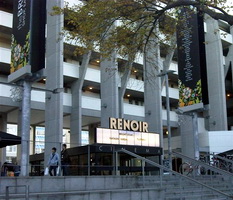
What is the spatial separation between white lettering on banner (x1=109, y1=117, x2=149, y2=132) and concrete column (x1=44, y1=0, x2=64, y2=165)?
474 centimetres

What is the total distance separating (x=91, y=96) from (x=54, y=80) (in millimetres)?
10586

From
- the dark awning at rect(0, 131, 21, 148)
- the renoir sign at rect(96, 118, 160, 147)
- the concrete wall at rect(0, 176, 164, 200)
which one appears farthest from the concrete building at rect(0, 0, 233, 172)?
the concrete wall at rect(0, 176, 164, 200)

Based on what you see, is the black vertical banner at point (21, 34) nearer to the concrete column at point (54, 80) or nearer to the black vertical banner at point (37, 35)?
the black vertical banner at point (37, 35)

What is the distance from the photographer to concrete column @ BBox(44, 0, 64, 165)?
3027 centimetres

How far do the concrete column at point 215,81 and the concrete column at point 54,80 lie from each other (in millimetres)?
20209

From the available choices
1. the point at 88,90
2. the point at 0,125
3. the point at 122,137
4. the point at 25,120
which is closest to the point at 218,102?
the point at 88,90

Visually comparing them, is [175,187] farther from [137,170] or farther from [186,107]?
[186,107]

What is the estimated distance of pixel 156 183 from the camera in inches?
627

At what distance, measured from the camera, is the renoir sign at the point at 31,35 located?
18.9 meters

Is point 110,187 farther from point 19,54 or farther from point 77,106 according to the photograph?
point 77,106

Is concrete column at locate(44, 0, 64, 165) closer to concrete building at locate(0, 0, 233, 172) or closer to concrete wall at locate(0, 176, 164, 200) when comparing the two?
concrete building at locate(0, 0, 233, 172)

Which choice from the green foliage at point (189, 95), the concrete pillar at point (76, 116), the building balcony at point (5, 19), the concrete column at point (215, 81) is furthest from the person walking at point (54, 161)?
the concrete column at point (215, 81)

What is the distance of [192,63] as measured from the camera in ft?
89.0

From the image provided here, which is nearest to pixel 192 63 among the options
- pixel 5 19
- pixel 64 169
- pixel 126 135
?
pixel 126 135
